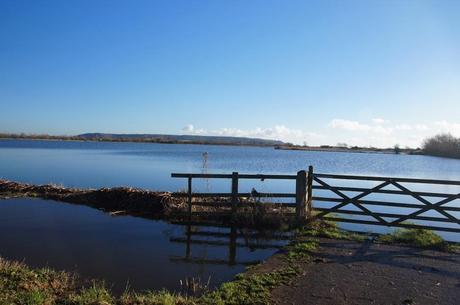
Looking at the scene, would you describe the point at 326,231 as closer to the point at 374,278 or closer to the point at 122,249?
the point at 374,278

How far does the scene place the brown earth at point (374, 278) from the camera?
7258mm

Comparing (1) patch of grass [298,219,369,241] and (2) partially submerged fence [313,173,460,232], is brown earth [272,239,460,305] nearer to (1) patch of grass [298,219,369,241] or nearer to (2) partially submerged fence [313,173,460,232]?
(1) patch of grass [298,219,369,241]

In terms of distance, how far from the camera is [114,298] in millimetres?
6961

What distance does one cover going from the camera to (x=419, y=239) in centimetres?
1161

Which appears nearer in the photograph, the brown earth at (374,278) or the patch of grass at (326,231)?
the brown earth at (374,278)

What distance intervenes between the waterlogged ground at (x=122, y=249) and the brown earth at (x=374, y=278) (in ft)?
5.39

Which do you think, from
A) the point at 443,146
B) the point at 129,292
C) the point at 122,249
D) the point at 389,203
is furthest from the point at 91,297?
the point at 443,146

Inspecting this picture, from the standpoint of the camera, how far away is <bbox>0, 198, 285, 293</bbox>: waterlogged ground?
29.2ft

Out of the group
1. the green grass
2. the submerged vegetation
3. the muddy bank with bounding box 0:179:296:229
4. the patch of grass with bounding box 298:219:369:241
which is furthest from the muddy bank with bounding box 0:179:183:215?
the submerged vegetation

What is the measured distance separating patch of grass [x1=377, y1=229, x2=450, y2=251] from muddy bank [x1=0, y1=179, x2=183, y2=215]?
23.8 ft

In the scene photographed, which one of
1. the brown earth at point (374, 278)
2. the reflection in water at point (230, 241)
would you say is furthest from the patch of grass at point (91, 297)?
the reflection in water at point (230, 241)

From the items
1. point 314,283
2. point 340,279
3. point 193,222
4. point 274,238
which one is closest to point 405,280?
point 340,279

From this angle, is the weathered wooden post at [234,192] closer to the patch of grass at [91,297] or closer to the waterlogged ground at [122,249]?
the waterlogged ground at [122,249]

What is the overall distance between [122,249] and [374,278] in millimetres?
6015
